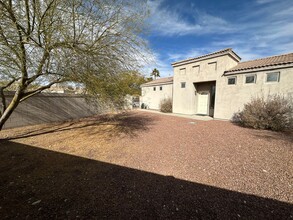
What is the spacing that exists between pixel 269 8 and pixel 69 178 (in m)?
12.3

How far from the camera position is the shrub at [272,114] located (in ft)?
21.9

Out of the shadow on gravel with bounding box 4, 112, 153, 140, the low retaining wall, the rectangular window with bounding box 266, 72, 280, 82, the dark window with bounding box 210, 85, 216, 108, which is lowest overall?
the shadow on gravel with bounding box 4, 112, 153, 140

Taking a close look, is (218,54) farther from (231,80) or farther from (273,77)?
(273,77)

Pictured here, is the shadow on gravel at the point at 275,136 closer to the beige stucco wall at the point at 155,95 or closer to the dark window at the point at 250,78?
the dark window at the point at 250,78

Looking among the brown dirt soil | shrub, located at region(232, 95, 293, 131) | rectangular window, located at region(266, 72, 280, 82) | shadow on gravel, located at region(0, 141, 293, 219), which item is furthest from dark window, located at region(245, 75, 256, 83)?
shadow on gravel, located at region(0, 141, 293, 219)

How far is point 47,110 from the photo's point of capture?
8727 millimetres

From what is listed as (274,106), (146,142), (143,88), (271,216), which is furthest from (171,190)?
(143,88)

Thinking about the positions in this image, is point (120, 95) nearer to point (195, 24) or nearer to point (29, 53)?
point (29, 53)

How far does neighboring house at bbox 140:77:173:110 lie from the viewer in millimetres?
15527

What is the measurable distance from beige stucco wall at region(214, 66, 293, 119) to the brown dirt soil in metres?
4.64

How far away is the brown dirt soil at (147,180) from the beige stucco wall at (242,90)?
4636mm

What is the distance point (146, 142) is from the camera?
521 centimetres

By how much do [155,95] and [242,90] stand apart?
10.6 metres

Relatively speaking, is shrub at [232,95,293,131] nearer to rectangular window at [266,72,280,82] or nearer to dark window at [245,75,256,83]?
rectangular window at [266,72,280,82]
